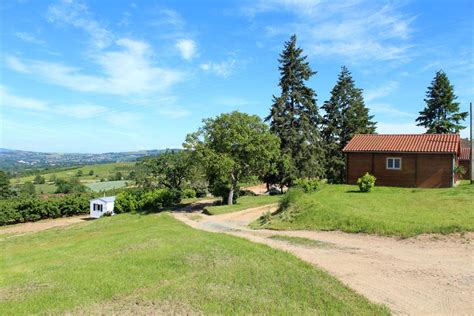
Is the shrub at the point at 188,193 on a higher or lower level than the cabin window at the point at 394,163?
lower

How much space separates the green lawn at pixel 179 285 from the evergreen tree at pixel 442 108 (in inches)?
1670

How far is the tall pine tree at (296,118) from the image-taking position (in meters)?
34.8

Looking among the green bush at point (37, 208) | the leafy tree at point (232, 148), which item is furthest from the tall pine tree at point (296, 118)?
the green bush at point (37, 208)

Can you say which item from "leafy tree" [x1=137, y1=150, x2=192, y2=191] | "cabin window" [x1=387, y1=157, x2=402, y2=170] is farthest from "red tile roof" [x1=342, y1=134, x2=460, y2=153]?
"leafy tree" [x1=137, y1=150, x2=192, y2=191]

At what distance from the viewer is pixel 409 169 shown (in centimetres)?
2517

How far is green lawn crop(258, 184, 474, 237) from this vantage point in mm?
12961

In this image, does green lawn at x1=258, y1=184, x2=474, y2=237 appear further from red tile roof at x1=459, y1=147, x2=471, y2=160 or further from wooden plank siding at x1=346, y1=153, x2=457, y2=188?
red tile roof at x1=459, y1=147, x2=471, y2=160

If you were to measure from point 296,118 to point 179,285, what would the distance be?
30.1 metres

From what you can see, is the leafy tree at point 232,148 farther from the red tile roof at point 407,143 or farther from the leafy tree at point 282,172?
the red tile roof at point 407,143

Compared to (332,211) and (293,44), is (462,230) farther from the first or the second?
(293,44)

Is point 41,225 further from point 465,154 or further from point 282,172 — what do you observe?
point 465,154

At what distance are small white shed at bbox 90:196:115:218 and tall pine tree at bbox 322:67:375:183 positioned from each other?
2683 centimetres

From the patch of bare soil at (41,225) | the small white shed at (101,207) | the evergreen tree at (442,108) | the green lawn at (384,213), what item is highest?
the evergreen tree at (442,108)

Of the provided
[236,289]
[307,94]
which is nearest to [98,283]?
[236,289]
